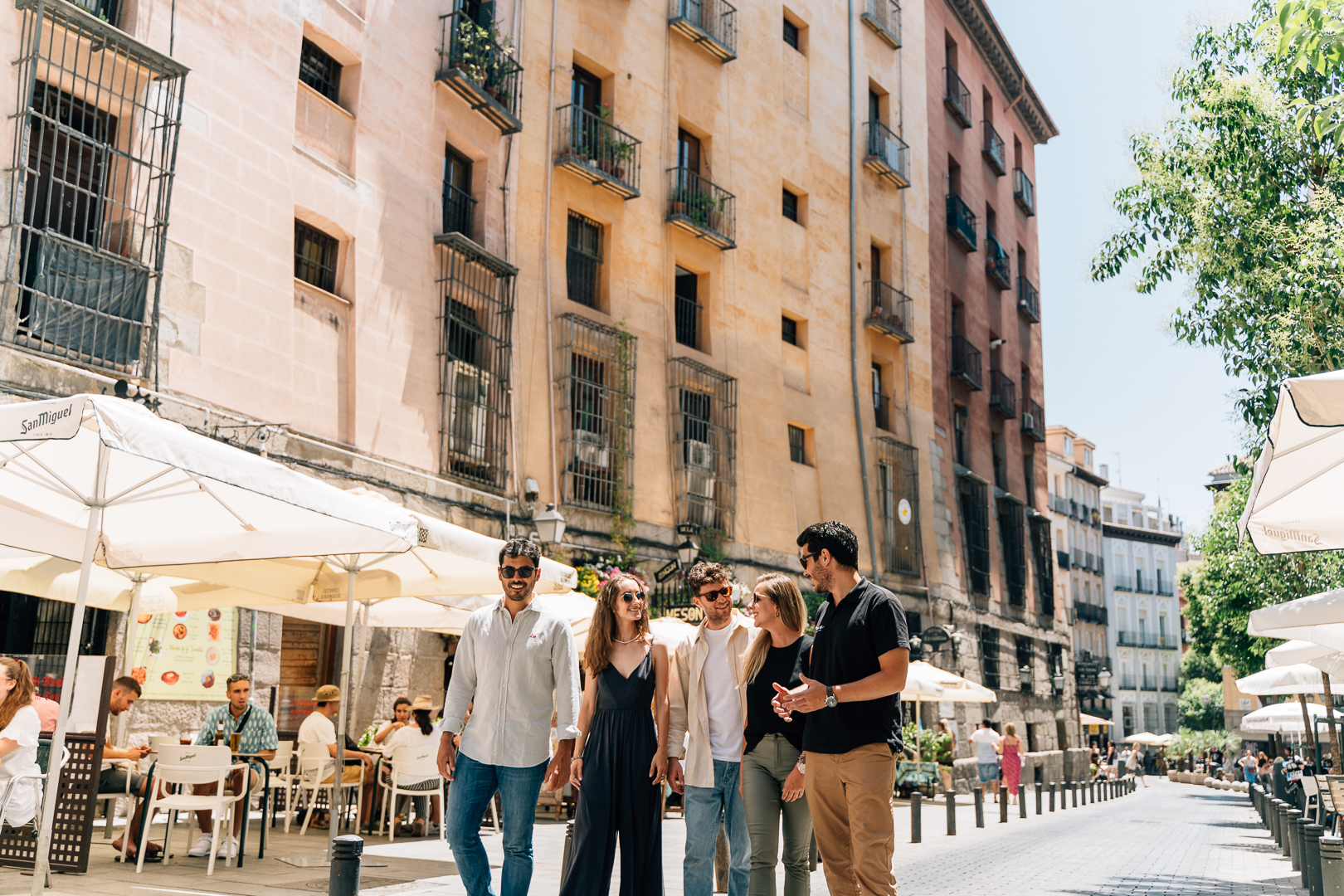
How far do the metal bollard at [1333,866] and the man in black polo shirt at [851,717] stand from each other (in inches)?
131

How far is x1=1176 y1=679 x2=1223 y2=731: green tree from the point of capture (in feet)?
201

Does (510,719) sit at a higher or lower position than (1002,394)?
lower

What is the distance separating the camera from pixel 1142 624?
69.4 meters

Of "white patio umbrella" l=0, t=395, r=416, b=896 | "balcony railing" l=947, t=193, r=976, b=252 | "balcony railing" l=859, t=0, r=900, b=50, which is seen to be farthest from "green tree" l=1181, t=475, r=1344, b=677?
"white patio umbrella" l=0, t=395, r=416, b=896

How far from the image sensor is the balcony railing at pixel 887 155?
25.3m

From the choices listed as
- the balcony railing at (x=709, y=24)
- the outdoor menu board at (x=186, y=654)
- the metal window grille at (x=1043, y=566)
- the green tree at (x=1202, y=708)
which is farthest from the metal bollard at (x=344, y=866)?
the green tree at (x=1202, y=708)

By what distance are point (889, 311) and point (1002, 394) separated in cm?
799

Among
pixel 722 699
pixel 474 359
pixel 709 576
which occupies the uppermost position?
pixel 474 359

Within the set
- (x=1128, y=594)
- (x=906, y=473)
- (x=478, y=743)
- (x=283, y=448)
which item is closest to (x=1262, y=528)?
(x=478, y=743)

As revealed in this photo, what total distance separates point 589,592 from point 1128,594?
2426 inches

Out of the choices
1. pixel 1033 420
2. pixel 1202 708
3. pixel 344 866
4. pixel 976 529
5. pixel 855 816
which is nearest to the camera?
pixel 855 816

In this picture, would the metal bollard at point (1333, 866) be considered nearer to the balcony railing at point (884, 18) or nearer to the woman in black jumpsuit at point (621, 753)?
the woman in black jumpsuit at point (621, 753)

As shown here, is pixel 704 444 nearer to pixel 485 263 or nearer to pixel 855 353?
pixel 485 263

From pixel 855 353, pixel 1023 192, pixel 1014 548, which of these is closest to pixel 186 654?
pixel 855 353
